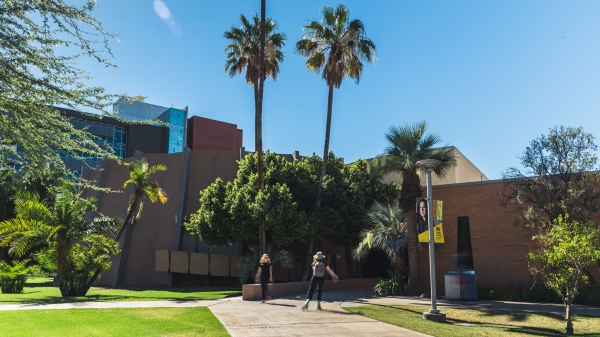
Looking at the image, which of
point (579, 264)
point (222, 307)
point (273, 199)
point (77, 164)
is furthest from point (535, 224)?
point (77, 164)

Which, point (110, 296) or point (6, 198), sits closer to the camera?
point (110, 296)

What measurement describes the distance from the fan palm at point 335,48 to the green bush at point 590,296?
12.4 metres

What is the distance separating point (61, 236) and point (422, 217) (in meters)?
13.7

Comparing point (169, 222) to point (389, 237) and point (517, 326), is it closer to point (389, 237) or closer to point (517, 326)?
point (389, 237)

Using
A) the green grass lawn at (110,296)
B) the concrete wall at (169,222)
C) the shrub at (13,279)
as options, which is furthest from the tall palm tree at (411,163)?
the shrub at (13,279)

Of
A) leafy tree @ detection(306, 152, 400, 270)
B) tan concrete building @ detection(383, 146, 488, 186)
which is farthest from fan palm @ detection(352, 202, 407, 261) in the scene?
tan concrete building @ detection(383, 146, 488, 186)

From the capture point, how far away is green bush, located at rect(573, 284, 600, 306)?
61.7ft

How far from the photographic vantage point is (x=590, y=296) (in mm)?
18984

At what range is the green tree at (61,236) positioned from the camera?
18.5 metres

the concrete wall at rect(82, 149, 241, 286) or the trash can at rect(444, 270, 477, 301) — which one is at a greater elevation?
the concrete wall at rect(82, 149, 241, 286)

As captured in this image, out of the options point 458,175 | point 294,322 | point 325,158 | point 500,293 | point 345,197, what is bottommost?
point 294,322

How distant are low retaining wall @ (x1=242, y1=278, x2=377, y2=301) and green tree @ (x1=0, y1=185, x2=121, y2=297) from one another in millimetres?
6942

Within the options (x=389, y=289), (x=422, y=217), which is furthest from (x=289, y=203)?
(x=422, y=217)

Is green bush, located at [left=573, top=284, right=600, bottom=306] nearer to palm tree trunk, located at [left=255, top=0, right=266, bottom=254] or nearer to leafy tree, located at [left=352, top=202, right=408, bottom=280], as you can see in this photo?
leafy tree, located at [left=352, top=202, right=408, bottom=280]
